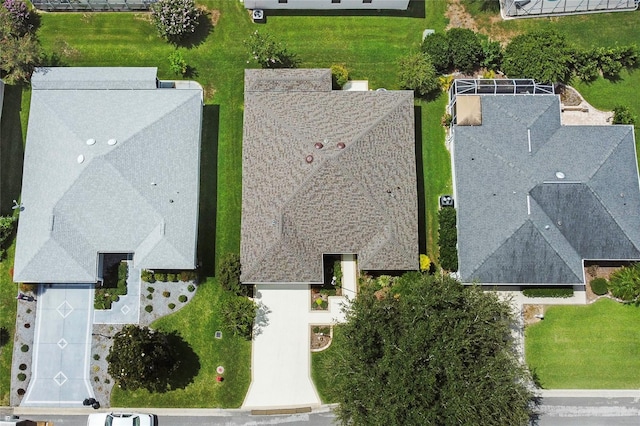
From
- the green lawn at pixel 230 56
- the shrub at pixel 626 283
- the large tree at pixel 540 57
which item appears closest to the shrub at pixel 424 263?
the green lawn at pixel 230 56

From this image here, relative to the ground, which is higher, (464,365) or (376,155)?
(376,155)

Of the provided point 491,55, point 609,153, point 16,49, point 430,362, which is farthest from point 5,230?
point 609,153

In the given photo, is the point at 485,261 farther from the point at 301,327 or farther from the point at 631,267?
the point at 301,327

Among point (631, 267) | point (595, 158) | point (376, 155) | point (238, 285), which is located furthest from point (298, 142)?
point (631, 267)

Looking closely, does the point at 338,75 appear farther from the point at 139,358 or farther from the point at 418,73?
the point at 139,358

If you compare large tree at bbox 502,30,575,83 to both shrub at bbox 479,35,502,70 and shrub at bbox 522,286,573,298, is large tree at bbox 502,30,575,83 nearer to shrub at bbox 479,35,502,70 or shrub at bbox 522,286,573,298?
shrub at bbox 479,35,502,70
